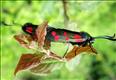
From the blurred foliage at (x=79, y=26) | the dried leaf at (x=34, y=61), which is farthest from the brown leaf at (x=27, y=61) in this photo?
the blurred foliage at (x=79, y=26)

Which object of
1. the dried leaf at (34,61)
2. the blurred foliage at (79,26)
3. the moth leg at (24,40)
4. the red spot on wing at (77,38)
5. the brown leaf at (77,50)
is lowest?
the blurred foliage at (79,26)

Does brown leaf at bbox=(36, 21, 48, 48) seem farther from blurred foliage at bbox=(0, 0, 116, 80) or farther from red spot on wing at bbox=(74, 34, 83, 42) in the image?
blurred foliage at bbox=(0, 0, 116, 80)

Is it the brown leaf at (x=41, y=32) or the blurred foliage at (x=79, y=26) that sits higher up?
the brown leaf at (x=41, y=32)

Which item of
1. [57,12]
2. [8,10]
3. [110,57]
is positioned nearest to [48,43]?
[57,12]

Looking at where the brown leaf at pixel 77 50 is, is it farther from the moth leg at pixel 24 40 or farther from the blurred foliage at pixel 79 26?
the blurred foliage at pixel 79 26

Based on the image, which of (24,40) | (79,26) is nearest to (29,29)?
(24,40)

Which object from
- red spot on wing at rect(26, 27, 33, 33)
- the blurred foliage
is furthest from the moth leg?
the blurred foliage
